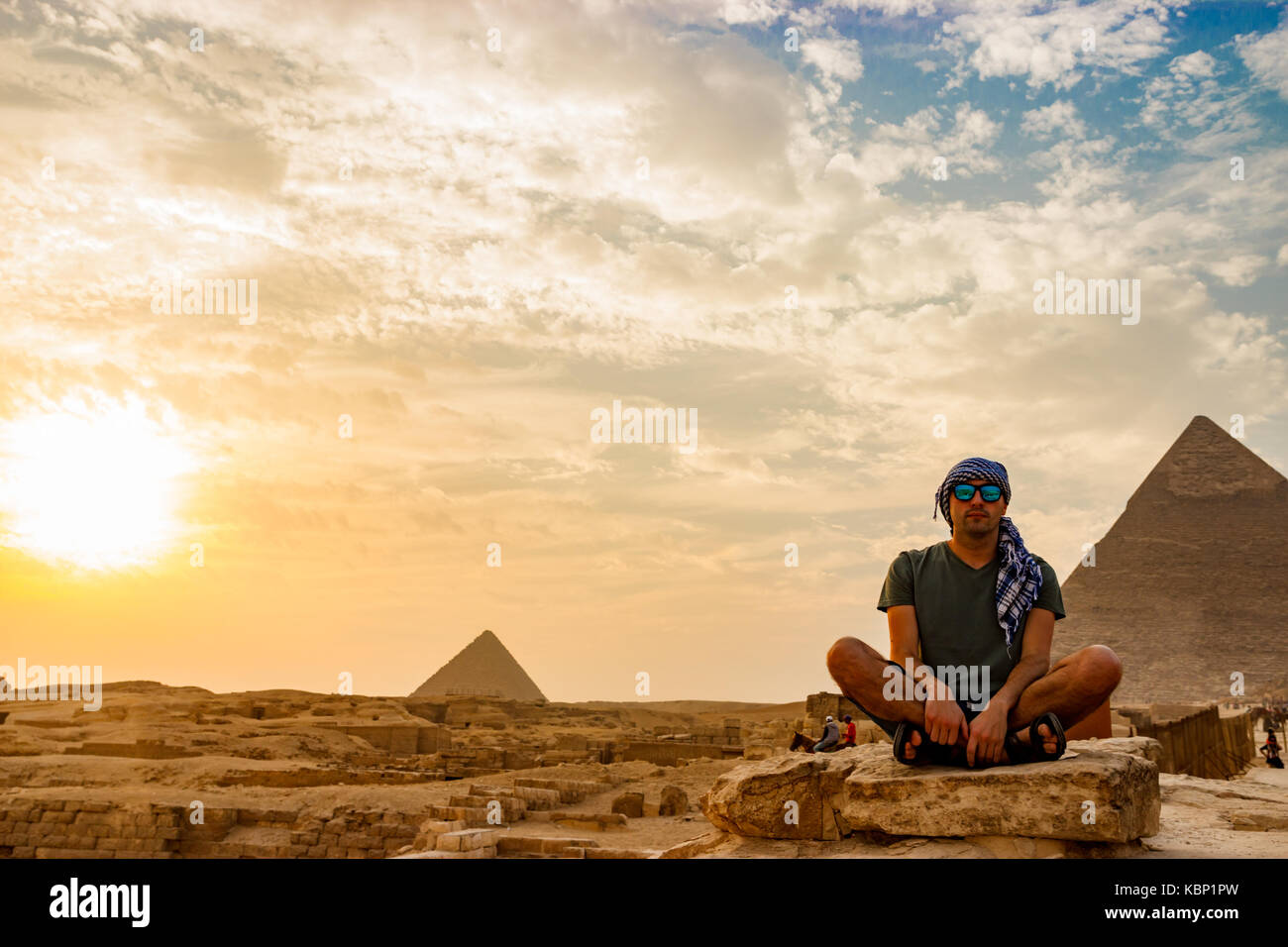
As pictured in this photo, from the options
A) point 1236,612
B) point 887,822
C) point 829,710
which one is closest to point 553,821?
point 887,822

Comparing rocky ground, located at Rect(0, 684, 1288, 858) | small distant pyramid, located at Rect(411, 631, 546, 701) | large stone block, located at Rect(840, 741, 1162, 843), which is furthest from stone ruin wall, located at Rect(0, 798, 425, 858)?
small distant pyramid, located at Rect(411, 631, 546, 701)

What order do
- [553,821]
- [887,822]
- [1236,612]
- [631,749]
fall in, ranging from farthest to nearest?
[1236,612] → [631,749] → [553,821] → [887,822]

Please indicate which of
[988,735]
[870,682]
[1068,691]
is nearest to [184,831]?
[870,682]

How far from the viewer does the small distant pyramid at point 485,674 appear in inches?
3036

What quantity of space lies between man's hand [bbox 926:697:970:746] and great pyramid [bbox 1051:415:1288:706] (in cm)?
9847

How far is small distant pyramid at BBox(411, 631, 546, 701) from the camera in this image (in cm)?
7712

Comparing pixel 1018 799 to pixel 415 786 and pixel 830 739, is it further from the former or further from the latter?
pixel 415 786

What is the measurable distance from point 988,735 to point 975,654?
1.07ft

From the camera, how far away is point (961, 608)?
327 centimetres
